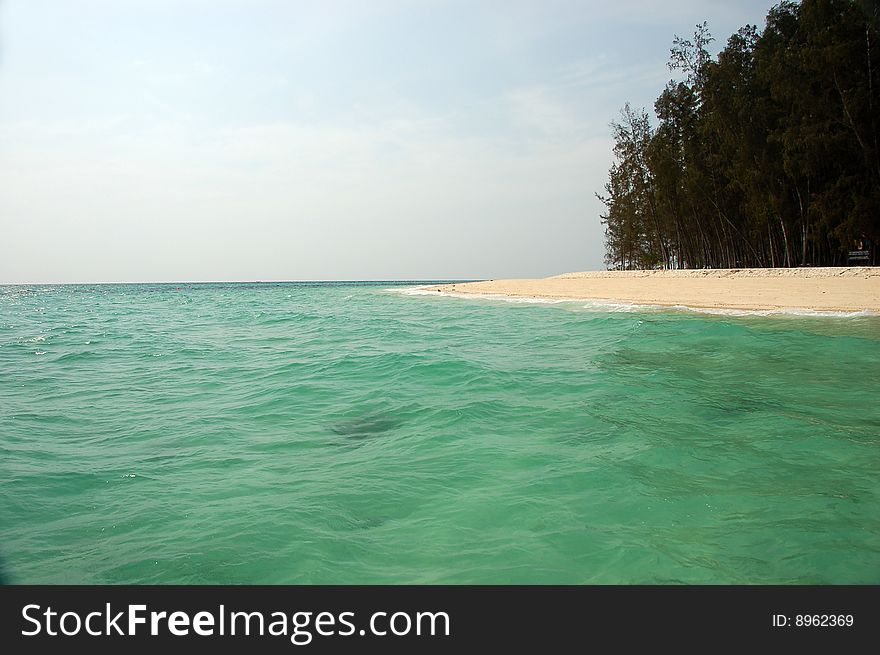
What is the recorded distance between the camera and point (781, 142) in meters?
Answer: 23.9

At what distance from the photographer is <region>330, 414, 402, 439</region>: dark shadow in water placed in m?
5.50

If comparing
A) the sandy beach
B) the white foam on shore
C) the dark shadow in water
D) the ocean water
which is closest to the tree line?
the sandy beach

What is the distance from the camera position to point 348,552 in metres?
3.08

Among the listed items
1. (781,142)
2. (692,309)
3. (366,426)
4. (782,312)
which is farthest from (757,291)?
(366,426)

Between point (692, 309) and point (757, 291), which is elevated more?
point (757, 291)

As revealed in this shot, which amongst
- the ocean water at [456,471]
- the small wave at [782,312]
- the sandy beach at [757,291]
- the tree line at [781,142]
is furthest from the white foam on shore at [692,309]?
the tree line at [781,142]

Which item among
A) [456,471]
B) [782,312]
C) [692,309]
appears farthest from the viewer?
[692,309]

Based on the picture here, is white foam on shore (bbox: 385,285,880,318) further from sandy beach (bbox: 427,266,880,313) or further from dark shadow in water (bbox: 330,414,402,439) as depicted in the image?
dark shadow in water (bbox: 330,414,402,439)

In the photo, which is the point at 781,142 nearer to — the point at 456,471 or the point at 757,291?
the point at 757,291

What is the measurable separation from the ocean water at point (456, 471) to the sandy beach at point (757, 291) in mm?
7622

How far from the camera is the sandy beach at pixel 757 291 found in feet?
52.2

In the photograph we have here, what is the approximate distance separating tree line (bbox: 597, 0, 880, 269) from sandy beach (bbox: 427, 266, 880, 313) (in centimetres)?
284

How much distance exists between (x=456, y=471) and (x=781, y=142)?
85.0 ft

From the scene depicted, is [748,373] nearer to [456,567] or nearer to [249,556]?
Result: [456,567]
